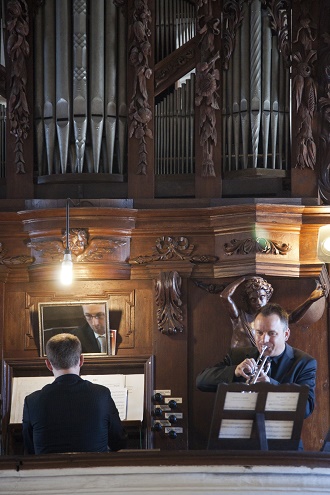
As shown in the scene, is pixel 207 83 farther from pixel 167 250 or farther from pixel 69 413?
pixel 69 413

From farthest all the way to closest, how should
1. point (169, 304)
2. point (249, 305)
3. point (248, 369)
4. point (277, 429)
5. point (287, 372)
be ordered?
point (169, 304)
point (249, 305)
point (287, 372)
point (248, 369)
point (277, 429)

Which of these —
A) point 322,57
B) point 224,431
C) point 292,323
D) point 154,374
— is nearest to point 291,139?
point 322,57

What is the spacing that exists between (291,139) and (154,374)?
2338mm

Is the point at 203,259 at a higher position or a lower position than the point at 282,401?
higher

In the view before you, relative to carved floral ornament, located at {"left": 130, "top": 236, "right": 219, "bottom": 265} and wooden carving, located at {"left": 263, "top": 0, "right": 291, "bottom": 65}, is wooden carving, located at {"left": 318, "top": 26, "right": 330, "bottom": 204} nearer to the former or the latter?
wooden carving, located at {"left": 263, "top": 0, "right": 291, "bottom": 65}

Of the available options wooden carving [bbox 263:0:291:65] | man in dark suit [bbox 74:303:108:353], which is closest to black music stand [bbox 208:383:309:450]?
man in dark suit [bbox 74:303:108:353]

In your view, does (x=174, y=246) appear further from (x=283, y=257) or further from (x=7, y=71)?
(x=7, y=71)

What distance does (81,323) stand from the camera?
12148mm

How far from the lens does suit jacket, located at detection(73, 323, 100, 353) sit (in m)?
12.1

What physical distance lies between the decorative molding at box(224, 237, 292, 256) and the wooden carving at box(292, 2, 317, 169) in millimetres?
767

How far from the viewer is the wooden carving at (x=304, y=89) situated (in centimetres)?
1227

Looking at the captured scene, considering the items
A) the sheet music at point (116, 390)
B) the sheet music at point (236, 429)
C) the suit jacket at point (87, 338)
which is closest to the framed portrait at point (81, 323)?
the suit jacket at point (87, 338)

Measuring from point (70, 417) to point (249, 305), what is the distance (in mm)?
3217

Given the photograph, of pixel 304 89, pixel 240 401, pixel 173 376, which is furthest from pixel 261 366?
pixel 304 89
